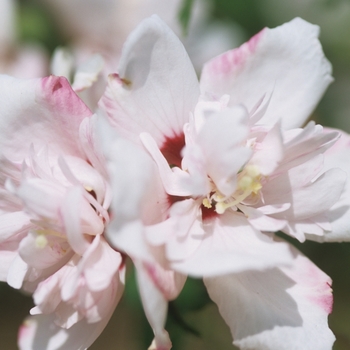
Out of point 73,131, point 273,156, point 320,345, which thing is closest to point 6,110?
point 73,131

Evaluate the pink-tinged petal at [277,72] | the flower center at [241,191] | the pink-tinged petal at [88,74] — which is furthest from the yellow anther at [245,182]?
the pink-tinged petal at [88,74]

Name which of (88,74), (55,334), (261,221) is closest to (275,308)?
(261,221)

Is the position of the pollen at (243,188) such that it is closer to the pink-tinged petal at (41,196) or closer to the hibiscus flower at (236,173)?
the hibiscus flower at (236,173)

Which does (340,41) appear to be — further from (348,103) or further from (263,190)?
(263,190)

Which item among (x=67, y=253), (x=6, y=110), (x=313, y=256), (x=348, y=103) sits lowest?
(x=313, y=256)

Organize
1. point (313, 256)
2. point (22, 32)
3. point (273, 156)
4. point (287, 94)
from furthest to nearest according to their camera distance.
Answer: point (22, 32)
point (313, 256)
point (287, 94)
point (273, 156)

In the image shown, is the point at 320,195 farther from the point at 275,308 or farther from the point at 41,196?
the point at 41,196

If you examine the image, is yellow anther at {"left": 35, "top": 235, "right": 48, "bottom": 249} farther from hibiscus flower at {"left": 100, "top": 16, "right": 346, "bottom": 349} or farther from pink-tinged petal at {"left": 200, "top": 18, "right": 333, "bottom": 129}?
pink-tinged petal at {"left": 200, "top": 18, "right": 333, "bottom": 129}
